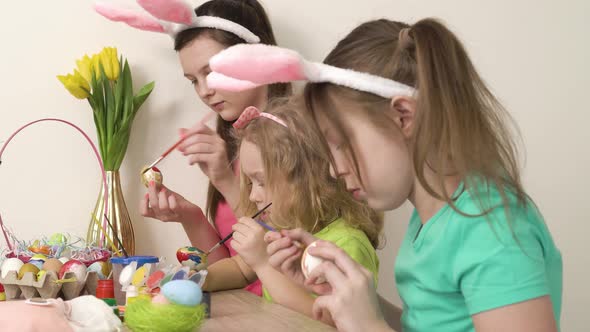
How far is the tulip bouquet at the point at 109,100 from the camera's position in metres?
1.66

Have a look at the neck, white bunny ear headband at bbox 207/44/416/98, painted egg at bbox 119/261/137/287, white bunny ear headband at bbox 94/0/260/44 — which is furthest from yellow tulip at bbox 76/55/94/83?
the neck

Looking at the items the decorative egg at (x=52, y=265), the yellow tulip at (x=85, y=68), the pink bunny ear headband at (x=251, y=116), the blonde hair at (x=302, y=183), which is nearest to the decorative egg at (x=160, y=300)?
the decorative egg at (x=52, y=265)

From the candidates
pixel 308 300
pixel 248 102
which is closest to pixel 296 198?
pixel 308 300

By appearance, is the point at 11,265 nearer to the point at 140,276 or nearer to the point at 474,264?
the point at 140,276

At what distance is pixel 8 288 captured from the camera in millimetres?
1101

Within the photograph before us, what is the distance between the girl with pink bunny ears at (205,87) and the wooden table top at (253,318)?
0.29m

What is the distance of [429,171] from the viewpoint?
2.92ft

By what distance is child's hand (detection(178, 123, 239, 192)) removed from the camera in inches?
61.9

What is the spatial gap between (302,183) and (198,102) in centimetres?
58

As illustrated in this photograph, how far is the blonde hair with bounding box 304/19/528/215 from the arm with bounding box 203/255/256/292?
1.90 ft

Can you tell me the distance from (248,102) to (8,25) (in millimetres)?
620

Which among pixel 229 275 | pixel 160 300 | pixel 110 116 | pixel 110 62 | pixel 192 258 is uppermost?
pixel 110 62

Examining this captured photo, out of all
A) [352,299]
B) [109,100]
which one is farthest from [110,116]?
[352,299]

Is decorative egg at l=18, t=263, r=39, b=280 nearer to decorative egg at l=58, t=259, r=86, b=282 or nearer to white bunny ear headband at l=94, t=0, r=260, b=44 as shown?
decorative egg at l=58, t=259, r=86, b=282
